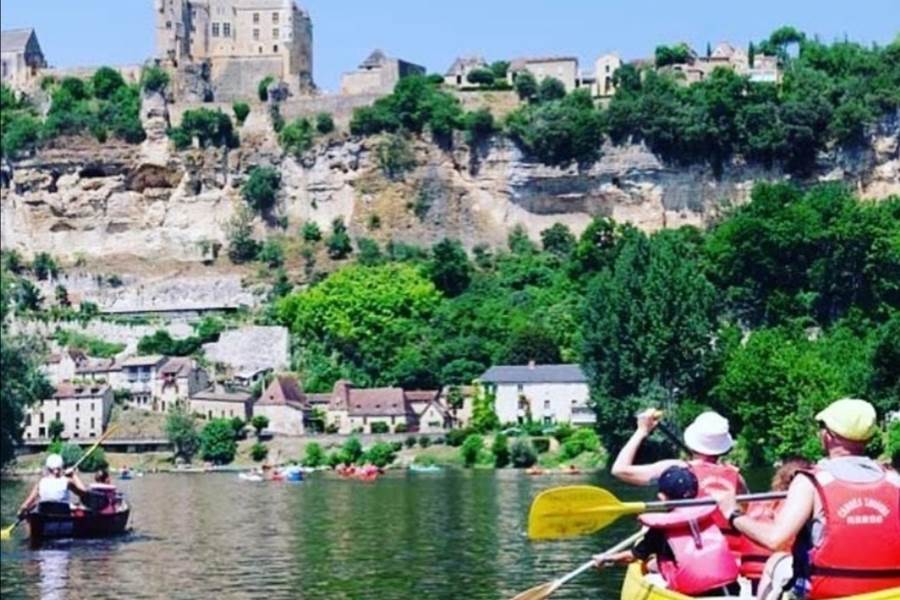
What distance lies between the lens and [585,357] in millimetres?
48219

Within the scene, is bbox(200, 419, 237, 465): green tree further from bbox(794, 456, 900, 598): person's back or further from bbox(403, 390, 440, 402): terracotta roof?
bbox(794, 456, 900, 598): person's back

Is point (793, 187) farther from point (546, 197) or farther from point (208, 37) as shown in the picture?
point (208, 37)

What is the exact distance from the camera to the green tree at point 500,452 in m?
53.1

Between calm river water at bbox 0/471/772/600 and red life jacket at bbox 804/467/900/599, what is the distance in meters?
8.16

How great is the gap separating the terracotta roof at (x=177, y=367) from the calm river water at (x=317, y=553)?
29933 mm

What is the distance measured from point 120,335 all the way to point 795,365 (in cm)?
3507

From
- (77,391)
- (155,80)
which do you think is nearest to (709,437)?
(77,391)

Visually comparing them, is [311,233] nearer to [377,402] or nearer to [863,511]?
[377,402]

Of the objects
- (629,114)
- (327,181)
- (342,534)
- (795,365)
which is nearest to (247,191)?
(327,181)

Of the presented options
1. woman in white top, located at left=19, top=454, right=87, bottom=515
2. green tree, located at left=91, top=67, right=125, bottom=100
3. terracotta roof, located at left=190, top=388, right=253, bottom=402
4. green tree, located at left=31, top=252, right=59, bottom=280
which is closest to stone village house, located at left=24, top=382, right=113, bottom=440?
terracotta roof, located at left=190, top=388, right=253, bottom=402

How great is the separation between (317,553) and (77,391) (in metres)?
43.2

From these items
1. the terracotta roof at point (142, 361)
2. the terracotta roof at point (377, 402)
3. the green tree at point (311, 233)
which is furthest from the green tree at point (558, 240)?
the terracotta roof at point (142, 361)

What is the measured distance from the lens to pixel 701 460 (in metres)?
10.4

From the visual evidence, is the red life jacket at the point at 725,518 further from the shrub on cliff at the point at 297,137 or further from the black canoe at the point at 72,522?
the shrub on cliff at the point at 297,137
